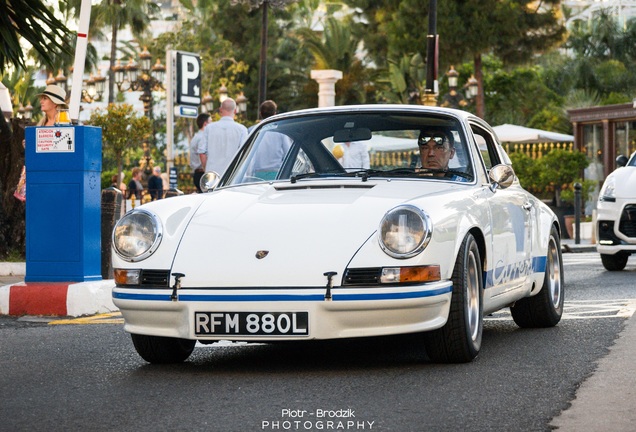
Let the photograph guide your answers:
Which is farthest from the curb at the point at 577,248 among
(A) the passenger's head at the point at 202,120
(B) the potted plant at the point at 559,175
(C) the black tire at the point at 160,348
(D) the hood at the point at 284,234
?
(C) the black tire at the point at 160,348

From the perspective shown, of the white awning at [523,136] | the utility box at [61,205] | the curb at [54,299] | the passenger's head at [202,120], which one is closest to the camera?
the curb at [54,299]

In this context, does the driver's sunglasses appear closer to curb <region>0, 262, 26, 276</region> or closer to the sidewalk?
the sidewalk

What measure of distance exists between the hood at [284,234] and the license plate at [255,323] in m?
0.15

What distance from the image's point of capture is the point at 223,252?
6.16 m

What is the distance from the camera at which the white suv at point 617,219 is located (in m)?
14.7

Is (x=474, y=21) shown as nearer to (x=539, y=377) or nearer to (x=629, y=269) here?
(x=629, y=269)

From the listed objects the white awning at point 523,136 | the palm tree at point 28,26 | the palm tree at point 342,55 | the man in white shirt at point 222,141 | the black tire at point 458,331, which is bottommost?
the black tire at point 458,331

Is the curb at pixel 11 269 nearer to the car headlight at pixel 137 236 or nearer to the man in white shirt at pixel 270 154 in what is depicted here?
the man in white shirt at pixel 270 154

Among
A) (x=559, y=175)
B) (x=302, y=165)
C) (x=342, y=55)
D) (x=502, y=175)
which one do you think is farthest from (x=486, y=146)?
(x=342, y=55)

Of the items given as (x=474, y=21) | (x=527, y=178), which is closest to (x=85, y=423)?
(x=527, y=178)

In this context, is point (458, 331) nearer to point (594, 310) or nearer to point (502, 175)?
point (502, 175)

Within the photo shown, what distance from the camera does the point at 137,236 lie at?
645 cm

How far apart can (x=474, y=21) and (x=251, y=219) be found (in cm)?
3996

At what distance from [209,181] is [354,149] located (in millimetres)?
873
